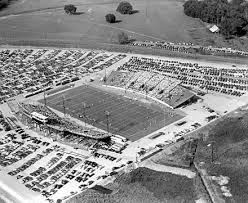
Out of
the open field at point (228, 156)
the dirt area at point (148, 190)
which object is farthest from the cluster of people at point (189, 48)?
the dirt area at point (148, 190)

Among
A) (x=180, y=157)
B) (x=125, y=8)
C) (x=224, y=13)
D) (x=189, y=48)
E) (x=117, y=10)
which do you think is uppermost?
(x=125, y=8)

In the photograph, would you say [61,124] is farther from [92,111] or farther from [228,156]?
[228,156]

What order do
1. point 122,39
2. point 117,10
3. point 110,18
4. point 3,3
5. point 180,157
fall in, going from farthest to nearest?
point 3,3 < point 117,10 < point 110,18 < point 122,39 < point 180,157

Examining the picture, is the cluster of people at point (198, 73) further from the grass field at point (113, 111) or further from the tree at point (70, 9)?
the tree at point (70, 9)

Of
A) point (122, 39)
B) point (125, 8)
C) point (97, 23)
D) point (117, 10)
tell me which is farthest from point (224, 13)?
point (97, 23)

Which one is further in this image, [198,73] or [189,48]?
[189,48]

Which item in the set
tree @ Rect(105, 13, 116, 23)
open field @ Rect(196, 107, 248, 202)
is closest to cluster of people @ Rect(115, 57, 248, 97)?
open field @ Rect(196, 107, 248, 202)

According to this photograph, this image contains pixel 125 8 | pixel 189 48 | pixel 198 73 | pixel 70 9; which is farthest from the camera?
pixel 70 9

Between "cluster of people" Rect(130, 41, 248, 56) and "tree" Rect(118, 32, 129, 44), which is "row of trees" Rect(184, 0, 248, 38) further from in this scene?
"tree" Rect(118, 32, 129, 44)
